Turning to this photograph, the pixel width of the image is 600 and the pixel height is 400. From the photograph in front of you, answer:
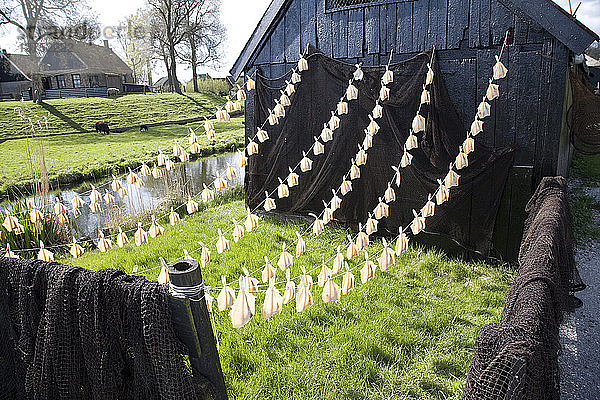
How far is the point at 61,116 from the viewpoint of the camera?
2400 centimetres

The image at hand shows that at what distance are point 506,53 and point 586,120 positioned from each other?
223cm

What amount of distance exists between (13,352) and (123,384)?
764mm

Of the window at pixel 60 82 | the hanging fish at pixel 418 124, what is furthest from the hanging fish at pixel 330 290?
the window at pixel 60 82

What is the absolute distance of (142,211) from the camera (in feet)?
25.6

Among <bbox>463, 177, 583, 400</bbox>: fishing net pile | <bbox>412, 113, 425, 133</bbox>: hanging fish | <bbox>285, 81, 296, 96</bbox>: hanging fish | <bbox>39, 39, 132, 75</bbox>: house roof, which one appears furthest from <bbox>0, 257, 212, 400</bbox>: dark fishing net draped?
<bbox>39, 39, 132, 75</bbox>: house roof

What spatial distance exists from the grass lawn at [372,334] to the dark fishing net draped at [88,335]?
1.20 metres

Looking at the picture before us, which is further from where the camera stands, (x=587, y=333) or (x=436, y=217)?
(x=436, y=217)

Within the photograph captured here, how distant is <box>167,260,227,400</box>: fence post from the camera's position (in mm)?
1738

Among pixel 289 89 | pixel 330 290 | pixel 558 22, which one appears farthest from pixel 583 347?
pixel 289 89

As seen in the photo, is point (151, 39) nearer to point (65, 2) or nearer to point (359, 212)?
point (65, 2)

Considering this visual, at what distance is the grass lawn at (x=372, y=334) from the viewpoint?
3.02m

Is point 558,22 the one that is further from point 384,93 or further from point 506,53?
point 384,93

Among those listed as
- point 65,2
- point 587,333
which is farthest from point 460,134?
point 65,2

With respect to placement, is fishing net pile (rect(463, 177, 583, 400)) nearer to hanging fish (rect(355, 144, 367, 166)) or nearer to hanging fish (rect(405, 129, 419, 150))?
hanging fish (rect(405, 129, 419, 150))
